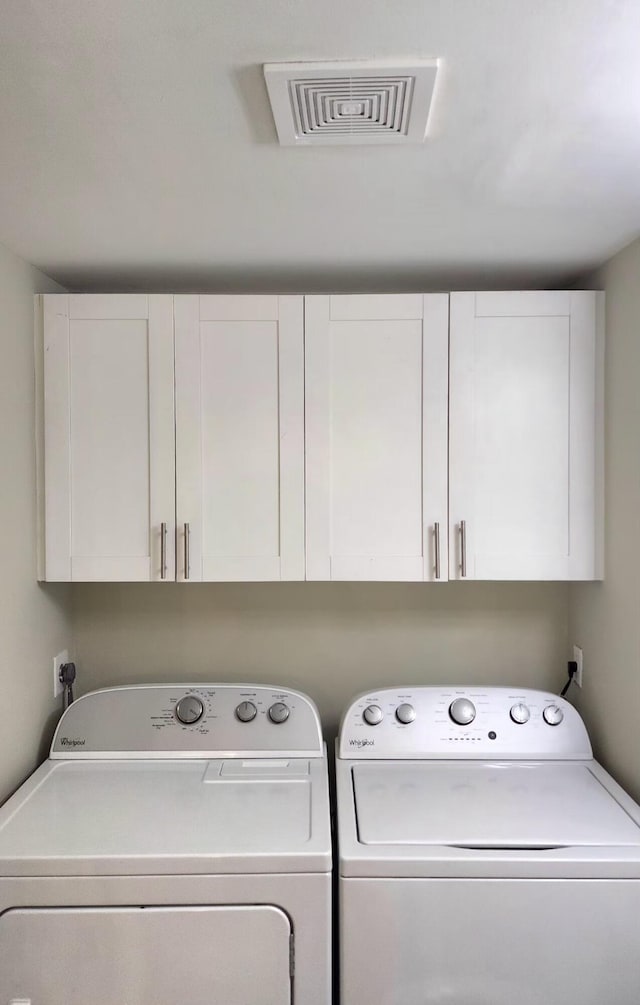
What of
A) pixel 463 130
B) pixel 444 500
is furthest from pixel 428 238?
pixel 444 500

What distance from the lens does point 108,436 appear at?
1993 millimetres

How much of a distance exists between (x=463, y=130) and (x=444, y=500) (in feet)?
3.41

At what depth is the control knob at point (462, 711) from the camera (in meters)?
2.06

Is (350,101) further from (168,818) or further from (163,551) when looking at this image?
(168,818)

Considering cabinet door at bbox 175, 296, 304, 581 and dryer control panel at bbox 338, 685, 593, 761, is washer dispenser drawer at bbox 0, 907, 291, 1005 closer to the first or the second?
dryer control panel at bbox 338, 685, 593, 761

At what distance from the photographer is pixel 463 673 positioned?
2.30m

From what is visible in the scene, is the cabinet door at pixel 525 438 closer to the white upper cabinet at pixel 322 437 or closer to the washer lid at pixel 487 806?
the white upper cabinet at pixel 322 437

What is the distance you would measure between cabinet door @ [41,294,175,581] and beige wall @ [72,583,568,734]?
38 centimetres

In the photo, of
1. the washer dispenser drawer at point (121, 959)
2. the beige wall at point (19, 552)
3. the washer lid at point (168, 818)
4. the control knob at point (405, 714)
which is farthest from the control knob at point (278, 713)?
the beige wall at point (19, 552)

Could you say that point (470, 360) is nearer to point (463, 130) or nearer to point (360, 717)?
point (463, 130)

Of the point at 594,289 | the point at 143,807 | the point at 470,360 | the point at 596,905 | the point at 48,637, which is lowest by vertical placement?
the point at 596,905

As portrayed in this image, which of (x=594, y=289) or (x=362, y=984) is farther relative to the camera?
(x=594, y=289)

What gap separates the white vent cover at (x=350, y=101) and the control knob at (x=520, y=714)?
5.23 feet

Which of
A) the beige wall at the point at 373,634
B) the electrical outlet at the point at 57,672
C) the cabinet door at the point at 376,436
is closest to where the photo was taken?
the cabinet door at the point at 376,436
